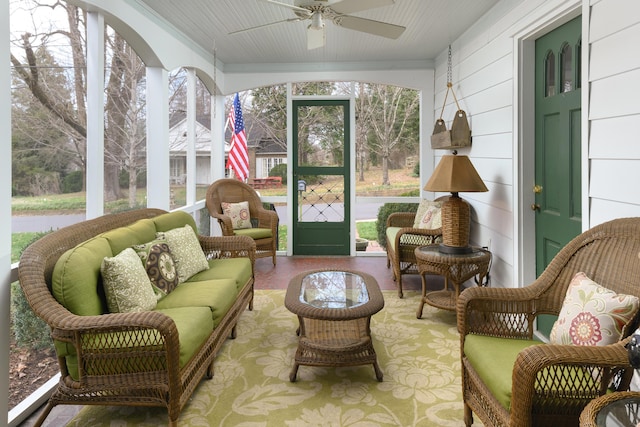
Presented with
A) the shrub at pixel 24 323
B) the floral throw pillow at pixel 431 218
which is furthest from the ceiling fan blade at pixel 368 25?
the shrub at pixel 24 323

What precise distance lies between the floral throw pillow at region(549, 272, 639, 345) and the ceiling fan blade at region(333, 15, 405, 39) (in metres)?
2.17

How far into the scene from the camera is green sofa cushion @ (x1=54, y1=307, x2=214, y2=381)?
2.11 meters

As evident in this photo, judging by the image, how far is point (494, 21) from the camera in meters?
4.00

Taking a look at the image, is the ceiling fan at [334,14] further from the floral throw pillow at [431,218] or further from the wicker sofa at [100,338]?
the floral throw pillow at [431,218]

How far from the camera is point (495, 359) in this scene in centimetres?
196

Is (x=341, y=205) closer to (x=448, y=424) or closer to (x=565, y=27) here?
(x=565, y=27)

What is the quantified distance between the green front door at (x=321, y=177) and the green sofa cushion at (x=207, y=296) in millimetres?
3406

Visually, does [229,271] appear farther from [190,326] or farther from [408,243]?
[408,243]

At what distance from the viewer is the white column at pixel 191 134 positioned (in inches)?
213

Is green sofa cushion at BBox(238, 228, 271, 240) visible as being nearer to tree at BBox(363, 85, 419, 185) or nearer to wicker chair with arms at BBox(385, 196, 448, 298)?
wicker chair with arms at BBox(385, 196, 448, 298)

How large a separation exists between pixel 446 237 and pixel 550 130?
1.18 m

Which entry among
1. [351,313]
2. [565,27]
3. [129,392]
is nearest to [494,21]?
[565,27]

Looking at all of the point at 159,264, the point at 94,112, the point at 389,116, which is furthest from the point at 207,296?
the point at 389,116

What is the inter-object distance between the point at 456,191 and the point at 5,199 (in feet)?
10.2
